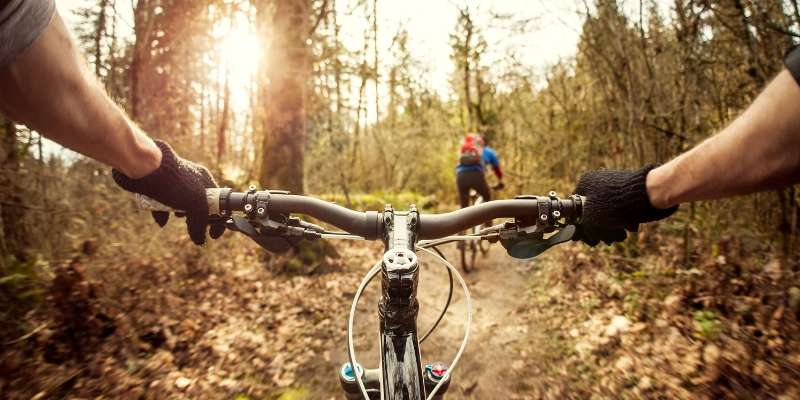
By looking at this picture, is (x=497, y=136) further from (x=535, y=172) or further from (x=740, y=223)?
(x=740, y=223)

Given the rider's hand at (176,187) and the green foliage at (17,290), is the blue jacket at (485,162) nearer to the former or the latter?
the green foliage at (17,290)

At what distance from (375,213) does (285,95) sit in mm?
5828

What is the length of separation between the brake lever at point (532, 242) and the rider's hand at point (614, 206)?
47 mm

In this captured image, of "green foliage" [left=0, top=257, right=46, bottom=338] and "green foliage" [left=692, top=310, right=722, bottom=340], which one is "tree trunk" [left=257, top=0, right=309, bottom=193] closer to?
"green foliage" [left=0, top=257, right=46, bottom=338]

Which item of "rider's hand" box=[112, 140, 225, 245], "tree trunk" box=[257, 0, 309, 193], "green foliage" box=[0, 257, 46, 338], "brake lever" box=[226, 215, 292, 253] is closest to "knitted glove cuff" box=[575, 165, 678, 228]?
"brake lever" box=[226, 215, 292, 253]

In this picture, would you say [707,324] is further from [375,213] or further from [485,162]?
[485,162]

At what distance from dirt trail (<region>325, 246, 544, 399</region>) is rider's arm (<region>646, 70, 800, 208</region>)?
309cm

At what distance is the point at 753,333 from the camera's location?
3.41 meters

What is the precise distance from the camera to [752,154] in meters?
0.98

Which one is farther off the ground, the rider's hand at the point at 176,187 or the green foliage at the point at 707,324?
the rider's hand at the point at 176,187

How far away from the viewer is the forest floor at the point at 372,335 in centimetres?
308

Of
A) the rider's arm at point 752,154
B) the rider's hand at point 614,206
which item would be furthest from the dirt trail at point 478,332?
the rider's arm at point 752,154

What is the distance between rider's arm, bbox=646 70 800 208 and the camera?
883 mm

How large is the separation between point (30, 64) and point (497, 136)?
59.9ft
